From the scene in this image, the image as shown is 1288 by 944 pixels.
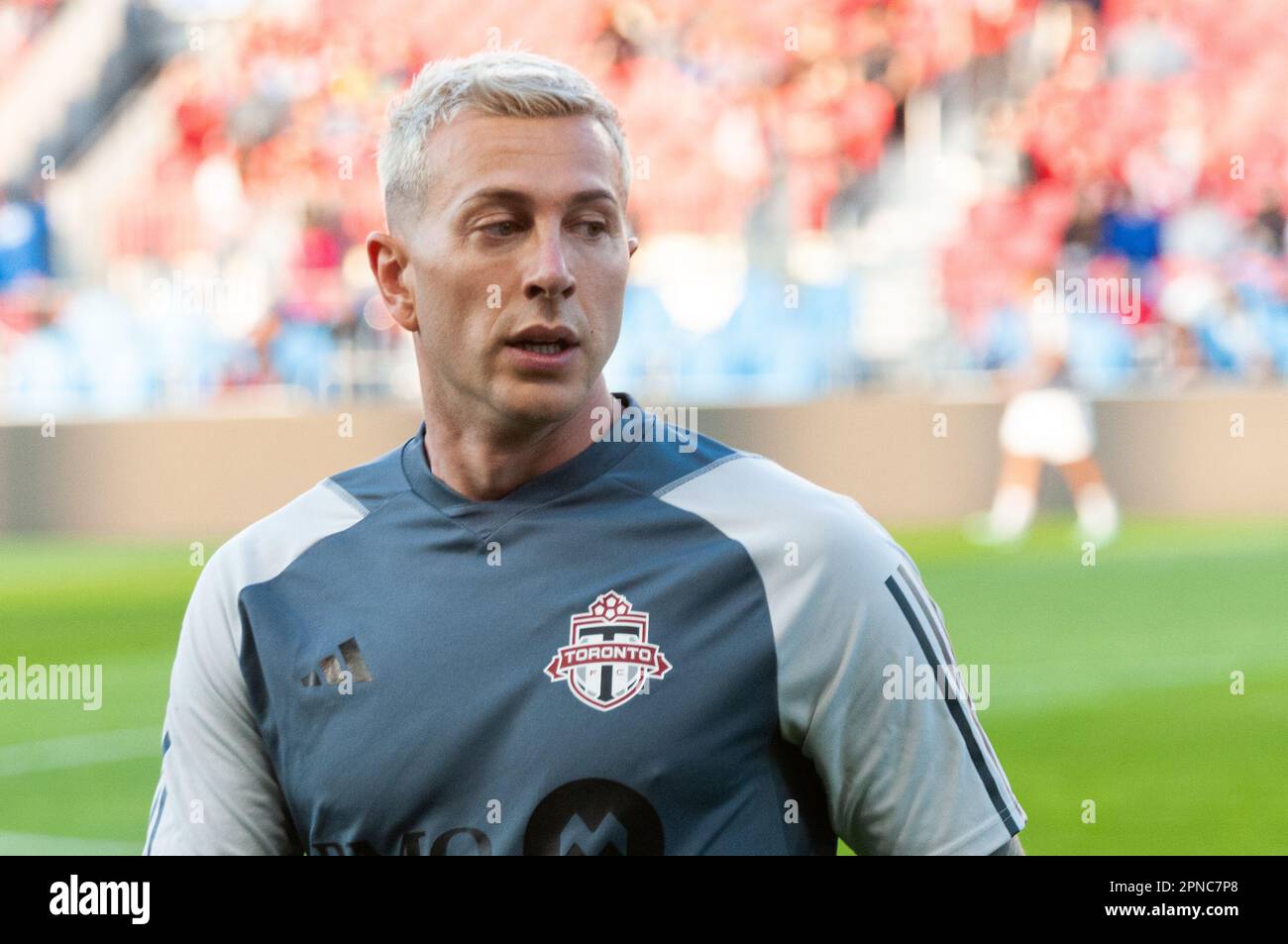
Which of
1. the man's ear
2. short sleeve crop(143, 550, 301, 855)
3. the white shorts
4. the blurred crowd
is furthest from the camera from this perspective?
the blurred crowd

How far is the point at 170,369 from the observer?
1628cm

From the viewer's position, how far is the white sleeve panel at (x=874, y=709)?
232 centimetres

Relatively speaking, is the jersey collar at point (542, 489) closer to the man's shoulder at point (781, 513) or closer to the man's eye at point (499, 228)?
the man's shoulder at point (781, 513)

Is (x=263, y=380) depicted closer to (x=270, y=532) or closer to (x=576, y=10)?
(x=576, y=10)

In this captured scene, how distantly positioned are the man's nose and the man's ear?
28 centimetres

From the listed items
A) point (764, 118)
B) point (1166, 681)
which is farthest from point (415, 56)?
point (1166, 681)

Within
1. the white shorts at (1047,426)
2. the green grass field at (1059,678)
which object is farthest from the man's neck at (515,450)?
the white shorts at (1047,426)

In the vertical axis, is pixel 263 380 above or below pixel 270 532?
above

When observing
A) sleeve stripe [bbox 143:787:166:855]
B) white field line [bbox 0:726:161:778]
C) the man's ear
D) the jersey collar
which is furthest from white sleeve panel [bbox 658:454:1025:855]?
white field line [bbox 0:726:161:778]

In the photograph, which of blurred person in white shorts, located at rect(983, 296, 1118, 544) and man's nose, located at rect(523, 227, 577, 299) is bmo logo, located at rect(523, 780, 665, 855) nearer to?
man's nose, located at rect(523, 227, 577, 299)

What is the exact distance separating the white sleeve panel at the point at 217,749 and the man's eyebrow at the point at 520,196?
57cm

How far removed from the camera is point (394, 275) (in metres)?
2.73

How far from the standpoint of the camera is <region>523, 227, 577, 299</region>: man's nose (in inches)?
96.0
